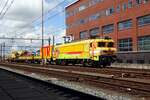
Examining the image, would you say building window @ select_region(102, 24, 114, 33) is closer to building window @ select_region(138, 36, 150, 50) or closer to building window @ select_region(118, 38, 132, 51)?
building window @ select_region(118, 38, 132, 51)

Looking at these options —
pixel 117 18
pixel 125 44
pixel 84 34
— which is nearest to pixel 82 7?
pixel 84 34

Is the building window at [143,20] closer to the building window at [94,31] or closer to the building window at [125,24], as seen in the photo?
the building window at [125,24]

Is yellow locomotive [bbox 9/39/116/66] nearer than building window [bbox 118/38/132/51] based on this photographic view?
Yes

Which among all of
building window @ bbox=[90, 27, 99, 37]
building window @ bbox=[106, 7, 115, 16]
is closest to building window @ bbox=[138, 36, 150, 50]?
building window @ bbox=[106, 7, 115, 16]

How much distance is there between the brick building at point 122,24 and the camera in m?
56.4

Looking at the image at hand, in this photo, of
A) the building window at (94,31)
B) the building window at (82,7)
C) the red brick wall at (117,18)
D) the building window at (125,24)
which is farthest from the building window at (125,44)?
the building window at (82,7)

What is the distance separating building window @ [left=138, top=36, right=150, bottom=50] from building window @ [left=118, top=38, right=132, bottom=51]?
289 centimetres

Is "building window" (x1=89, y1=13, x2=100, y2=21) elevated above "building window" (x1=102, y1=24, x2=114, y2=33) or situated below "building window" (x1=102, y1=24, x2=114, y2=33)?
above

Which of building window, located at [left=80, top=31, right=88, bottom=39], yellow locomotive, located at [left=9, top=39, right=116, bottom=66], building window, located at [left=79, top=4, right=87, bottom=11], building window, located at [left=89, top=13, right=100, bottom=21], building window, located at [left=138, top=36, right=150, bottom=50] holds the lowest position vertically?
yellow locomotive, located at [left=9, top=39, right=116, bottom=66]

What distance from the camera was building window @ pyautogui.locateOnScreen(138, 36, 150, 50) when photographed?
55.3 metres

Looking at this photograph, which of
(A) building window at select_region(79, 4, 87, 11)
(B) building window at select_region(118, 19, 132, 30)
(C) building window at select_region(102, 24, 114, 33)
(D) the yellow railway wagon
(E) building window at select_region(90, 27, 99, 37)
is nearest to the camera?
(D) the yellow railway wagon

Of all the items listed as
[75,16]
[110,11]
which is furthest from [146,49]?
[75,16]

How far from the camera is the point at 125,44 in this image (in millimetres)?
61875

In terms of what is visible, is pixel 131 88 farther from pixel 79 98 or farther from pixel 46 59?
pixel 46 59
